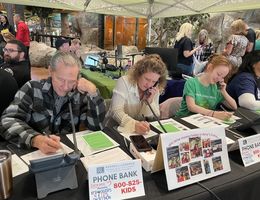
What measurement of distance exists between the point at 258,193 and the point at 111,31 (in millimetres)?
7819

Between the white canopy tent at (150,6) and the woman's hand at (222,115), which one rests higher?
the white canopy tent at (150,6)

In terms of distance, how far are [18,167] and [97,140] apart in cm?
37

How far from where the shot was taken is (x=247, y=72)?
188cm

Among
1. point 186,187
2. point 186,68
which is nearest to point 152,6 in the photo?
point 186,68

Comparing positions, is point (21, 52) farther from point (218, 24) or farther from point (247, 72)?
point (218, 24)

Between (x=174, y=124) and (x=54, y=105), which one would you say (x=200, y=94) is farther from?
(x=54, y=105)

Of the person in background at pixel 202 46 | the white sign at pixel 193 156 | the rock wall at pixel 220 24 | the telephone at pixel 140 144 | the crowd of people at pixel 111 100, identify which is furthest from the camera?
the rock wall at pixel 220 24

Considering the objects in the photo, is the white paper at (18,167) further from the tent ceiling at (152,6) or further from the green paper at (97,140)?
the tent ceiling at (152,6)

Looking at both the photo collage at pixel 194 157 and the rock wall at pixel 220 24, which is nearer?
the photo collage at pixel 194 157

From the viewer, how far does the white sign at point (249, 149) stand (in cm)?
104

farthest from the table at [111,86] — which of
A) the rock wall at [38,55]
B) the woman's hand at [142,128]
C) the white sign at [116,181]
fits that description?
the rock wall at [38,55]

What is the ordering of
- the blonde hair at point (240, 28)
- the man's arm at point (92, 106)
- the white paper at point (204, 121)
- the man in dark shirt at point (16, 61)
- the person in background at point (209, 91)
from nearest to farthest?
the man's arm at point (92, 106) < the white paper at point (204, 121) < the person in background at point (209, 91) < the man in dark shirt at point (16, 61) < the blonde hair at point (240, 28)

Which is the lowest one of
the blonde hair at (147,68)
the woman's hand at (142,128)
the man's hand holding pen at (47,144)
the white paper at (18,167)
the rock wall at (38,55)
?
the rock wall at (38,55)

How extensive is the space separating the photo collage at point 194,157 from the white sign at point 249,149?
0.16m
